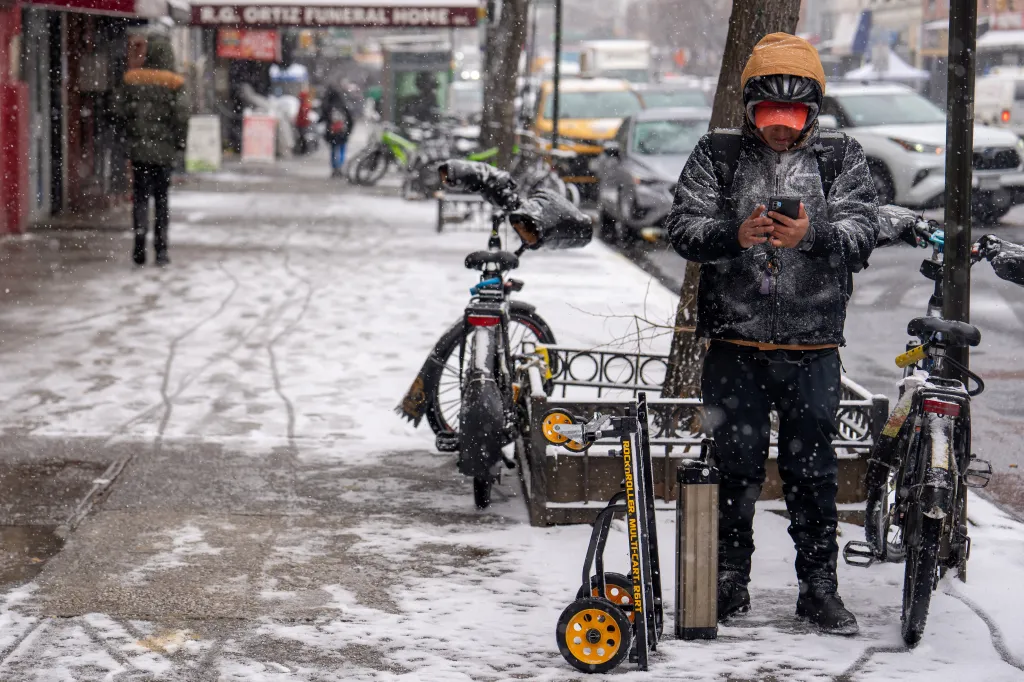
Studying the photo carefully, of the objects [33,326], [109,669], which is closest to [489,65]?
[33,326]

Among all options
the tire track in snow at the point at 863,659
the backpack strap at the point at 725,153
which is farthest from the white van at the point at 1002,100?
the tire track in snow at the point at 863,659

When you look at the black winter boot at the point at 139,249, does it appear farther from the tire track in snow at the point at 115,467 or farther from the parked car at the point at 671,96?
the parked car at the point at 671,96

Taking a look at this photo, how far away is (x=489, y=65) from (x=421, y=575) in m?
19.2

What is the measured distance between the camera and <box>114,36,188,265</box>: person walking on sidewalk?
44.7 feet

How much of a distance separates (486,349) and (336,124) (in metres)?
22.4

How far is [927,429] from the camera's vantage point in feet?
15.7

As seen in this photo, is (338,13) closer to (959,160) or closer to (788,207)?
(959,160)

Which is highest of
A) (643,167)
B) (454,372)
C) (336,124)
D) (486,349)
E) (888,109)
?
(888,109)

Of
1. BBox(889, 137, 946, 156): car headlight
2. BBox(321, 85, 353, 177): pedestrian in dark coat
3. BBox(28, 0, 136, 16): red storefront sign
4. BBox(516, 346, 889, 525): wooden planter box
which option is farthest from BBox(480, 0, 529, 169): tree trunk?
BBox(516, 346, 889, 525): wooden planter box

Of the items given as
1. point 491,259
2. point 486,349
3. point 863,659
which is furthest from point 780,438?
point 491,259

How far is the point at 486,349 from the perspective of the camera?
255 inches

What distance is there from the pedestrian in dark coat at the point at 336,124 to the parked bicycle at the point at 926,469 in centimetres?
2358

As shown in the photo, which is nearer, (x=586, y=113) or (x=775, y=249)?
(x=775, y=249)

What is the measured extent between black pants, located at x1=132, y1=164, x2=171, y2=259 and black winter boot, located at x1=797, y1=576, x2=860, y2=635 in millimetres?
9984
